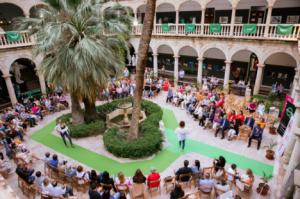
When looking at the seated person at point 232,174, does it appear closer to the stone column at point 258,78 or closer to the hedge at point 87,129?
the hedge at point 87,129

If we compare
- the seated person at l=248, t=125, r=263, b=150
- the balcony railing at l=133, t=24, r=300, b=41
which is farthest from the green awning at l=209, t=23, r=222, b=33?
the seated person at l=248, t=125, r=263, b=150

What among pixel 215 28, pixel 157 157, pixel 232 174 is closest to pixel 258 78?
pixel 215 28

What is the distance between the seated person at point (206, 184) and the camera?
7.67 metres

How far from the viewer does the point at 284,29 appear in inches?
588

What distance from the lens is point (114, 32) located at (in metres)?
12.0

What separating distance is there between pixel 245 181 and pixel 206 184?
4.70 feet

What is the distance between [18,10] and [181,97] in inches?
702

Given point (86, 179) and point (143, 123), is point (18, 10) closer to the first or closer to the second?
point (143, 123)

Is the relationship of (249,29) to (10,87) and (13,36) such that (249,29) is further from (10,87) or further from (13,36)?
(10,87)

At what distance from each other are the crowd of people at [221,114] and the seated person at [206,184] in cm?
467

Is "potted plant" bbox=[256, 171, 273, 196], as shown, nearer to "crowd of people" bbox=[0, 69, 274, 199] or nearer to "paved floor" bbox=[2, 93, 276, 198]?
"paved floor" bbox=[2, 93, 276, 198]

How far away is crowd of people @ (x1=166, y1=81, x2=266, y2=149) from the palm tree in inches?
232

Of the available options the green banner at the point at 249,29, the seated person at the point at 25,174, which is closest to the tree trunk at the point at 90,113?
the seated person at the point at 25,174

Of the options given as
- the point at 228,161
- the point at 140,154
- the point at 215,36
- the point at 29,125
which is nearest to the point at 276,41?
the point at 215,36
